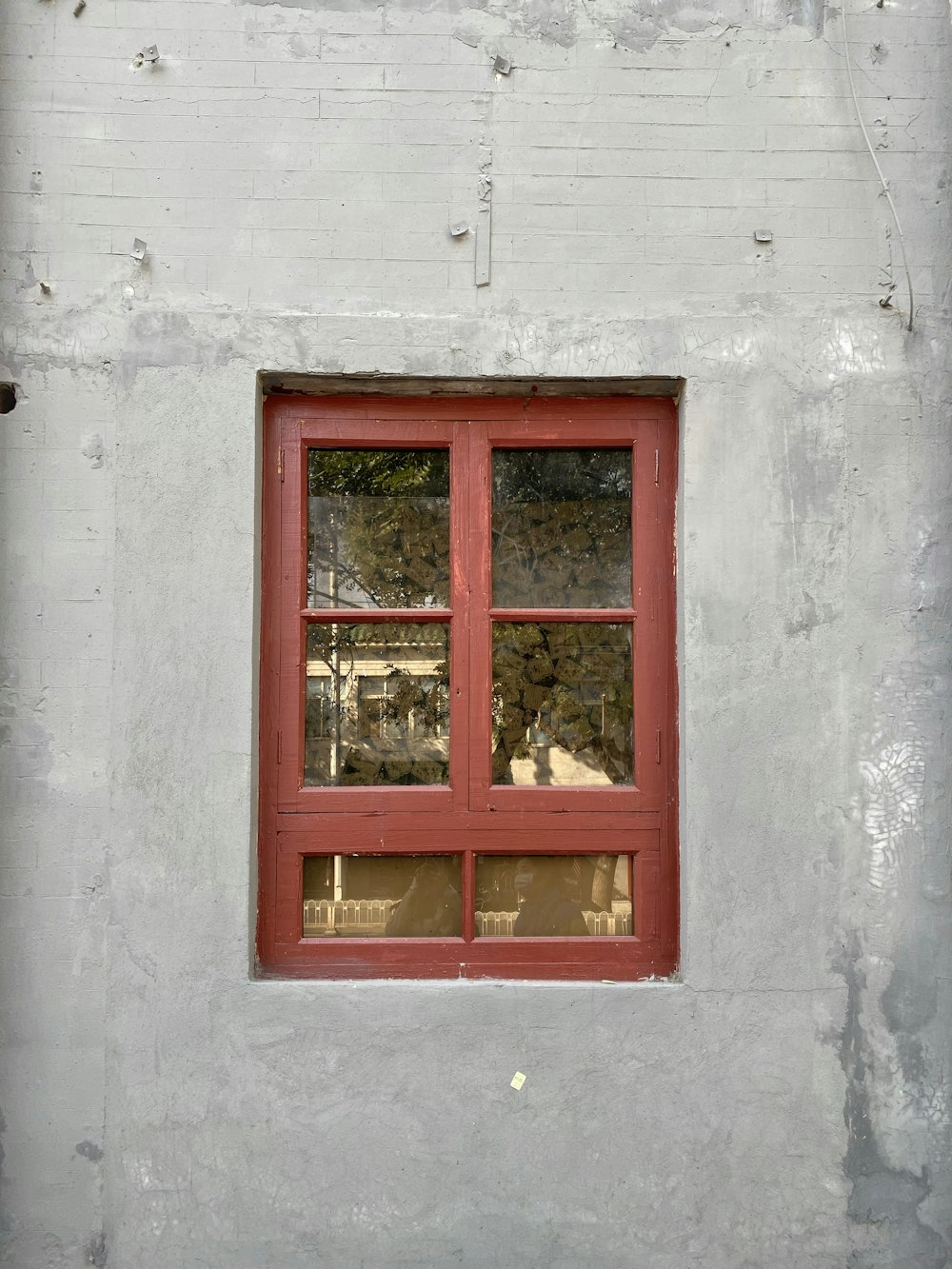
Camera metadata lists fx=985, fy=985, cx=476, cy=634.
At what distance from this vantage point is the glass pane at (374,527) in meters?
3.18

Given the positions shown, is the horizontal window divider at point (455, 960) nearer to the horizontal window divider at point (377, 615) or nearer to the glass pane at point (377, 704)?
the glass pane at point (377, 704)

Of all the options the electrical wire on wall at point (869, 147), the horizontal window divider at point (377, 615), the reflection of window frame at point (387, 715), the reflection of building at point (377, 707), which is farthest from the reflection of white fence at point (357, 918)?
the electrical wire on wall at point (869, 147)

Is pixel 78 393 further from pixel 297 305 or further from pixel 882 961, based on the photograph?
pixel 882 961

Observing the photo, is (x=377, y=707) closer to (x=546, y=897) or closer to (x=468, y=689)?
(x=468, y=689)

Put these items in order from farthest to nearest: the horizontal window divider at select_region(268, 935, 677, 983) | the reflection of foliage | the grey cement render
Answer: the reflection of foliage, the horizontal window divider at select_region(268, 935, 677, 983), the grey cement render

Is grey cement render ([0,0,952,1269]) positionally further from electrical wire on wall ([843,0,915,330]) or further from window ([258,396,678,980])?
window ([258,396,678,980])

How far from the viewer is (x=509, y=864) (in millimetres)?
3109

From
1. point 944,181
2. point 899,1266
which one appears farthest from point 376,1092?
point 944,181

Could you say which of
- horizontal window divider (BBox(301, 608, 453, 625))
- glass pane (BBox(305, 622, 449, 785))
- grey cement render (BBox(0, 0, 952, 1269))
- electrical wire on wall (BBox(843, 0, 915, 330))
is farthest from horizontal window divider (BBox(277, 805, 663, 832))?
electrical wire on wall (BBox(843, 0, 915, 330))

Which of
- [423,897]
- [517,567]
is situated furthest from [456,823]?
[517,567]

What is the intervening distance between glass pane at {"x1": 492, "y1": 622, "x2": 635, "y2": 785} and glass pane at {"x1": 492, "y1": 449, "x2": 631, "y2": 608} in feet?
0.37

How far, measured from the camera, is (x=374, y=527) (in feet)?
10.5

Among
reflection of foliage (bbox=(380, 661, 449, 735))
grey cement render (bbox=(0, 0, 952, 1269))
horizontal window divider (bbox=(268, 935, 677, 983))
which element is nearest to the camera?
grey cement render (bbox=(0, 0, 952, 1269))

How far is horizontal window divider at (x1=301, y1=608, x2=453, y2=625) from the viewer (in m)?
3.14
